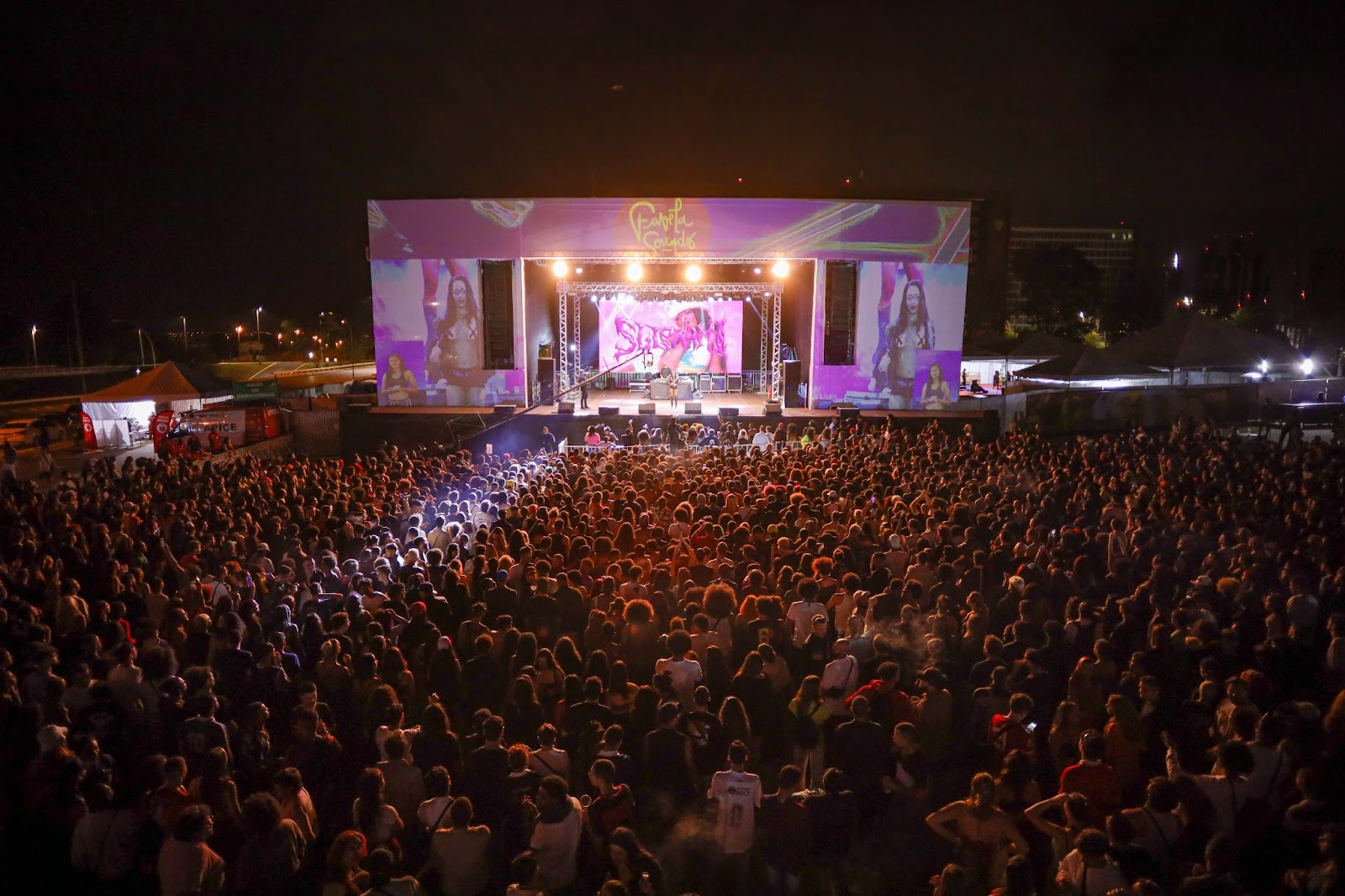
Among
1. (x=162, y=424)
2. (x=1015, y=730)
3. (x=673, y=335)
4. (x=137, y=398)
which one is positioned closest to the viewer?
(x=1015, y=730)

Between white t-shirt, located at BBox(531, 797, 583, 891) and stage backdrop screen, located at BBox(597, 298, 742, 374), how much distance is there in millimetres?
21208

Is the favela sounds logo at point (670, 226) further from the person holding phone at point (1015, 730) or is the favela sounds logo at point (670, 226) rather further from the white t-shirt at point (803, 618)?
the person holding phone at point (1015, 730)

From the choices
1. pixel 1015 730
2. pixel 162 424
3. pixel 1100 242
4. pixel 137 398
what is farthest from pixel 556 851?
pixel 1100 242

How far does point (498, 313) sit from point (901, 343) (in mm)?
10915

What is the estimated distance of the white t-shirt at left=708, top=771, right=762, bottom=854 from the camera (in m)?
3.95

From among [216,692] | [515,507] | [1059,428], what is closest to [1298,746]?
[216,692]

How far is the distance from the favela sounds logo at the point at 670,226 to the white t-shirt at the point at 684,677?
1654 centimetres

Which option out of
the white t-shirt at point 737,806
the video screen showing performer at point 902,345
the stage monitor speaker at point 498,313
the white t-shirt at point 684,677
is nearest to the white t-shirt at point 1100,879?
the white t-shirt at point 737,806

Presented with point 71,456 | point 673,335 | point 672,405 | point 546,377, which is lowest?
point 71,456

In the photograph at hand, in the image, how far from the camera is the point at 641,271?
77.9 ft

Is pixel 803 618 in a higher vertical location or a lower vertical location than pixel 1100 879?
higher

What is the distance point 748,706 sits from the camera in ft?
16.2

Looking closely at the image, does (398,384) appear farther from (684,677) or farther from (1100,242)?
(1100,242)

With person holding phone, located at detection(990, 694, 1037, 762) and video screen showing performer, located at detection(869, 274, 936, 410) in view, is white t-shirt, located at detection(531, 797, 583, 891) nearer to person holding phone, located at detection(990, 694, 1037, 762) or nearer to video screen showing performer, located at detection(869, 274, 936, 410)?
person holding phone, located at detection(990, 694, 1037, 762)
